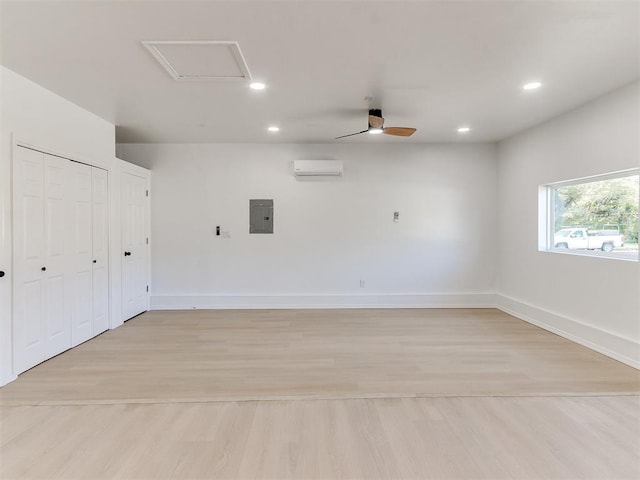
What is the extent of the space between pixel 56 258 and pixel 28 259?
13.6 inches

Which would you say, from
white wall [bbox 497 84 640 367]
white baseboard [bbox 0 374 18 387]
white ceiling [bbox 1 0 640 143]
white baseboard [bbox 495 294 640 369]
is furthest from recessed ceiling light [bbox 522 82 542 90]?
white baseboard [bbox 0 374 18 387]

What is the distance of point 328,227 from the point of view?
5520mm

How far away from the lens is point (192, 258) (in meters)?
5.46

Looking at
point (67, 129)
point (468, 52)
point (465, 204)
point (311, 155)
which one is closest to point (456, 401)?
point (468, 52)

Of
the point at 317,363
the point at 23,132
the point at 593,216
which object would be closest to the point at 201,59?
the point at 23,132

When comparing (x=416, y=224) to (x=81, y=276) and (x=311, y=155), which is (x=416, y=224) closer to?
(x=311, y=155)

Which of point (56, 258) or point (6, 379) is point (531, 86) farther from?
point (6, 379)

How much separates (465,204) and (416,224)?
91cm

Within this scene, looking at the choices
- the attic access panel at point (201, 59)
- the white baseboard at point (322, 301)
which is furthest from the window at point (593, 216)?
the attic access panel at point (201, 59)

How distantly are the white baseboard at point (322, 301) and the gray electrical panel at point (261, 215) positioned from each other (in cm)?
117

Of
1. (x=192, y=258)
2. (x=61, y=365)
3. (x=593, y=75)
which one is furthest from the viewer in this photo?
(x=192, y=258)

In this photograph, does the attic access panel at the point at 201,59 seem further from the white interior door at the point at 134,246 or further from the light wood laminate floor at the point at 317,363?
the light wood laminate floor at the point at 317,363

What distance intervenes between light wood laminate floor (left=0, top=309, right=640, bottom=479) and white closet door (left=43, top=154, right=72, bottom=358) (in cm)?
30

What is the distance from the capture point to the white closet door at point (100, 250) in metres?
4.00
